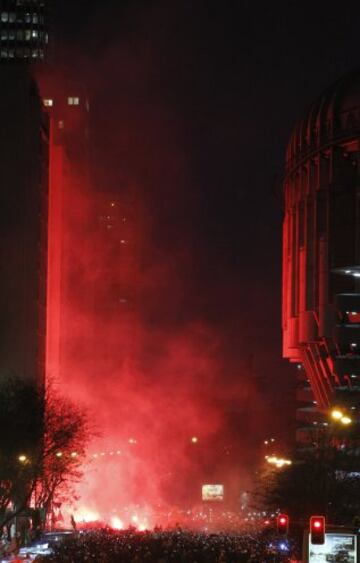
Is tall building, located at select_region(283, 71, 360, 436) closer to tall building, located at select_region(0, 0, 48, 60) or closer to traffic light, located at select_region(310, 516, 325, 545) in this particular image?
traffic light, located at select_region(310, 516, 325, 545)

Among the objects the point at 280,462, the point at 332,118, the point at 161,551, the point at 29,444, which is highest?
the point at 332,118

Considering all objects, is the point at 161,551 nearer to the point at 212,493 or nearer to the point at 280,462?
the point at 280,462

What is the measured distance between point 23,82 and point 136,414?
83690mm

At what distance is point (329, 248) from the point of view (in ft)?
290

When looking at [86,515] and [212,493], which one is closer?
[86,515]

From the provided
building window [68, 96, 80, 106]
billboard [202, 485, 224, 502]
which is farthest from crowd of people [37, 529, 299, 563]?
building window [68, 96, 80, 106]

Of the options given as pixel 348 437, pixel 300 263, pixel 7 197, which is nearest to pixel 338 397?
pixel 300 263

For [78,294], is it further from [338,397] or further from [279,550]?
[279,550]

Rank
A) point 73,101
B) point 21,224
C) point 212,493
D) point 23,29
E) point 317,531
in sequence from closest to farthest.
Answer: point 317,531 → point 21,224 → point 212,493 → point 73,101 → point 23,29

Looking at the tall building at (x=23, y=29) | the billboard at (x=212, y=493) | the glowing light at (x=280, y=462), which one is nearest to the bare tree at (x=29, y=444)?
the glowing light at (x=280, y=462)

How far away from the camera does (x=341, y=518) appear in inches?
2299

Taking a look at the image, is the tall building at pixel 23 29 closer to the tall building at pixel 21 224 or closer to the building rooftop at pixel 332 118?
the tall building at pixel 21 224

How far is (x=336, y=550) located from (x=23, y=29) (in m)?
171

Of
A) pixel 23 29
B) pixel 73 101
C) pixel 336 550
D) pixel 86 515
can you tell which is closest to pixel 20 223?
pixel 86 515
